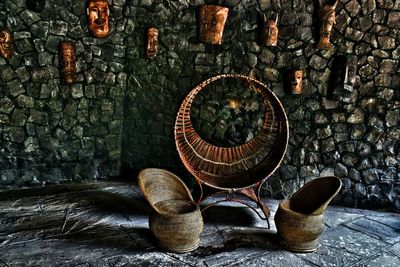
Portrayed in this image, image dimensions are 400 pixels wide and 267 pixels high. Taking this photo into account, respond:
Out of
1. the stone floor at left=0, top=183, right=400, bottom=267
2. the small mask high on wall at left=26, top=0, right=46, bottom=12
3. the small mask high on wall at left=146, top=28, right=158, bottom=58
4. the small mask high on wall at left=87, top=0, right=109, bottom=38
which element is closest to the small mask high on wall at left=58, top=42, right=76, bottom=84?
the small mask high on wall at left=87, top=0, right=109, bottom=38

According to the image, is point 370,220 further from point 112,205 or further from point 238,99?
point 112,205

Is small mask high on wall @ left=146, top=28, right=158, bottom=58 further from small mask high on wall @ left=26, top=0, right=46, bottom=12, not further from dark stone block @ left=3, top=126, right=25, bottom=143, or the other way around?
dark stone block @ left=3, top=126, right=25, bottom=143

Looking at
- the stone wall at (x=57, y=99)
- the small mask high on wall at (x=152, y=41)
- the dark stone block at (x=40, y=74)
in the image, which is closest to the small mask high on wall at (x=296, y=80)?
the small mask high on wall at (x=152, y=41)

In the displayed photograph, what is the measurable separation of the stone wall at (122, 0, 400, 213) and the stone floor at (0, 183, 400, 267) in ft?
1.52

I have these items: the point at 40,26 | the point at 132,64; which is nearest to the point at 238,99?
the point at 132,64

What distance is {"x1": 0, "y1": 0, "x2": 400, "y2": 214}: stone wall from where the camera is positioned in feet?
13.6

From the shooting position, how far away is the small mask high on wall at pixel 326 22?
13.3ft

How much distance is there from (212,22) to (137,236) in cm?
243

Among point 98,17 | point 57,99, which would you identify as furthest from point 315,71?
point 57,99

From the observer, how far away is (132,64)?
15.7 ft

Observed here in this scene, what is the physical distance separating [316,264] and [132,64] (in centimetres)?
314

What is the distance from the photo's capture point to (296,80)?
13.8 feet

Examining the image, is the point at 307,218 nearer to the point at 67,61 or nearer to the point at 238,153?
the point at 238,153

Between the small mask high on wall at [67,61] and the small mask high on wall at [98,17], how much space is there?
31cm
